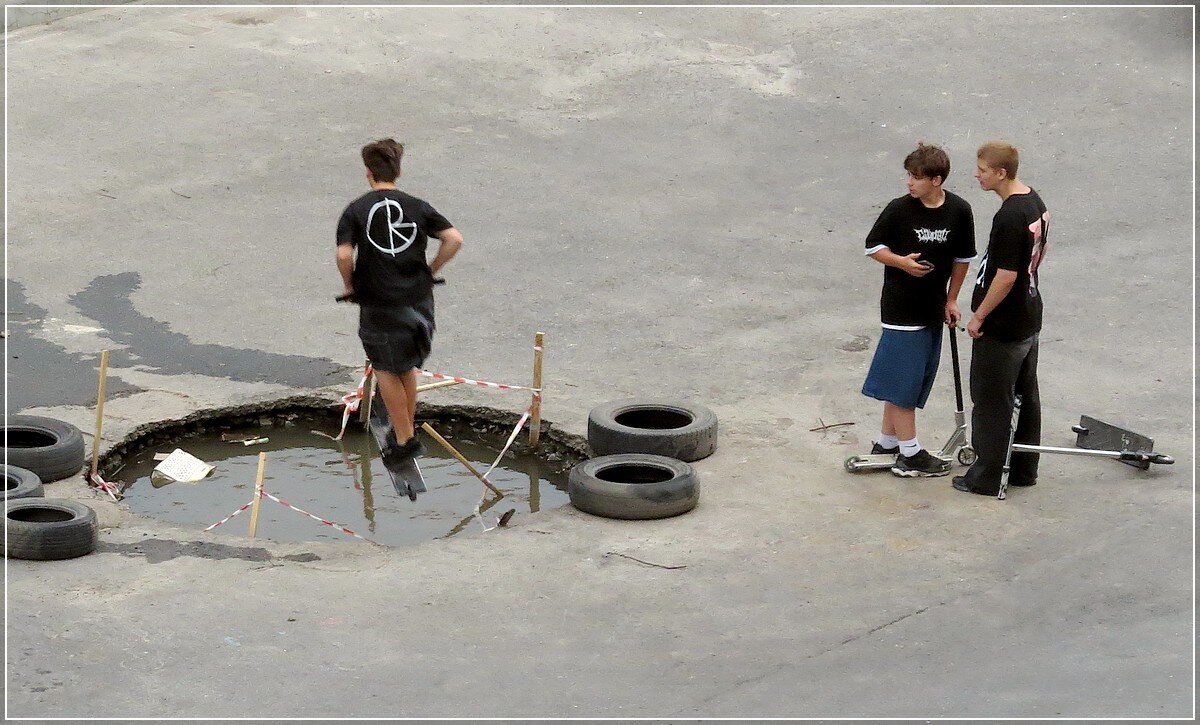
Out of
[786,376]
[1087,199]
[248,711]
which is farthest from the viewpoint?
[1087,199]

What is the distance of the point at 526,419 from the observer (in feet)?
30.7

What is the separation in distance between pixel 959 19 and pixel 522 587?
1330 centimetres

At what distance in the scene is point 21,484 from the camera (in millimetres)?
7793

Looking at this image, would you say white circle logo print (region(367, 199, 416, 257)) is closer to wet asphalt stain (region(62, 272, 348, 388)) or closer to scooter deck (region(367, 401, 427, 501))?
scooter deck (region(367, 401, 427, 501))

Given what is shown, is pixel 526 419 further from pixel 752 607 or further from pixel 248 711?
pixel 248 711


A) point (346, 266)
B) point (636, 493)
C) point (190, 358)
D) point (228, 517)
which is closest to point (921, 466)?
point (636, 493)

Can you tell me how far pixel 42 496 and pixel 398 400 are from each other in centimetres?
213

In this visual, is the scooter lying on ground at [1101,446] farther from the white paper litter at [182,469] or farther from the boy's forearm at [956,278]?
the white paper litter at [182,469]

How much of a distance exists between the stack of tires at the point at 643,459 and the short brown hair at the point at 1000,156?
8.11 ft

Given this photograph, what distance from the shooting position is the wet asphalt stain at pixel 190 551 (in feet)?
24.1

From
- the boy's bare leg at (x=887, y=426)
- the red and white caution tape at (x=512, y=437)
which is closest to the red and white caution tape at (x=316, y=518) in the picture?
the red and white caution tape at (x=512, y=437)

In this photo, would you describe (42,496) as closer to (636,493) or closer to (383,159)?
(383,159)

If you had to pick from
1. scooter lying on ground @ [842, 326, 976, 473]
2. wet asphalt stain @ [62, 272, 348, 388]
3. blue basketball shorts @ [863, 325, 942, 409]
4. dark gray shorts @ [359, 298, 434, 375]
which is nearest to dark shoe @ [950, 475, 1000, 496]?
scooter lying on ground @ [842, 326, 976, 473]

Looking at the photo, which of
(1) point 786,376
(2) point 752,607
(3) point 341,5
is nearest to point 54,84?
(3) point 341,5
